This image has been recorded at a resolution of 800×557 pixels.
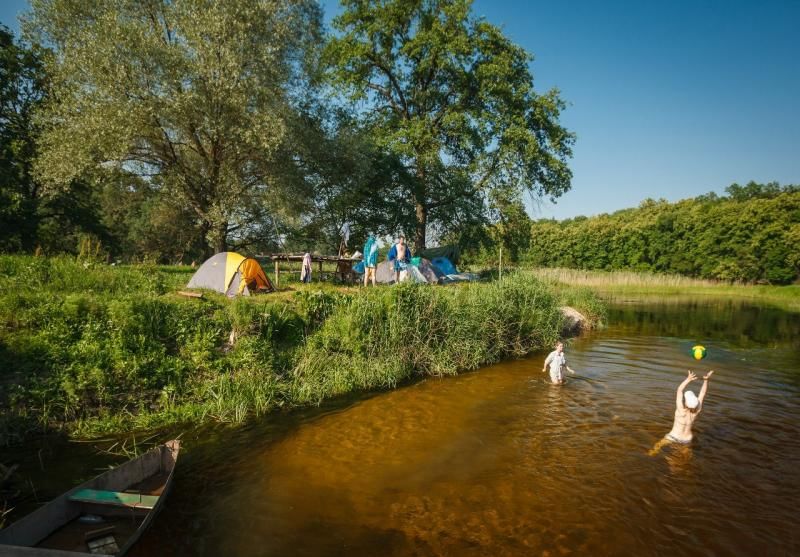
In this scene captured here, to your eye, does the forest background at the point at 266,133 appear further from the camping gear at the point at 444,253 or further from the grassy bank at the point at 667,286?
the grassy bank at the point at 667,286

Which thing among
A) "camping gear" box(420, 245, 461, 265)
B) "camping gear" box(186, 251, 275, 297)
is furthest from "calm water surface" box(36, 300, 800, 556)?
"camping gear" box(420, 245, 461, 265)

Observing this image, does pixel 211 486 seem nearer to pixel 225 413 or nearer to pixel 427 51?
pixel 225 413

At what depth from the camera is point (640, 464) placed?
7082 mm

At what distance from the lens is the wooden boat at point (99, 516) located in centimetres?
455

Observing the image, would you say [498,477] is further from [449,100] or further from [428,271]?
[449,100]

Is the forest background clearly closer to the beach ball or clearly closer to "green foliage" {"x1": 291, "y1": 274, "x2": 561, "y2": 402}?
"green foliage" {"x1": 291, "y1": 274, "x2": 561, "y2": 402}

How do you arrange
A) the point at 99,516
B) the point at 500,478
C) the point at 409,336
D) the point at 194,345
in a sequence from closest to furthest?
the point at 99,516 → the point at 500,478 → the point at 194,345 → the point at 409,336

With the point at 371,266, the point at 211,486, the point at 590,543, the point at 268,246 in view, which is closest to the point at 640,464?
the point at 590,543

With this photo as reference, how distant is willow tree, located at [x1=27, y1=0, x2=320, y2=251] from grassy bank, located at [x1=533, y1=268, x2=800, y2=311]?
24.8 m

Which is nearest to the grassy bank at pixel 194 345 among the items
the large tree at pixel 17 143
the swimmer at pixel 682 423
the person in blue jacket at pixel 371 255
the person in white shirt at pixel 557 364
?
the person in white shirt at pixel 557 364

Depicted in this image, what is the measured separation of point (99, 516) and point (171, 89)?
49.8 ft

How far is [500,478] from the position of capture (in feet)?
21.7

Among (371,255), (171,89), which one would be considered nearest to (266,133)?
(171,89)

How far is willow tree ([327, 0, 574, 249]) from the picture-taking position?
82.2ft
